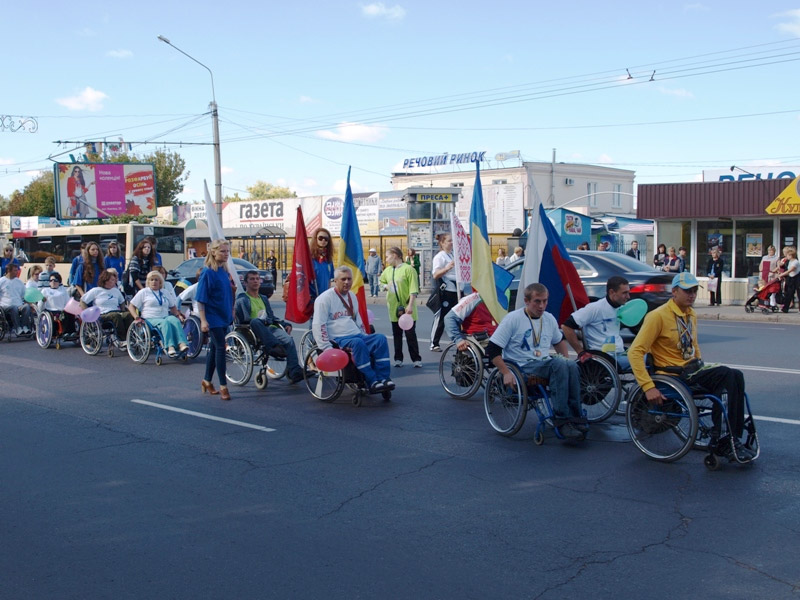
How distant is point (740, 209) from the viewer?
895 inches

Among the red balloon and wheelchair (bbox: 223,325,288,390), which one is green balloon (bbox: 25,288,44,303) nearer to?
wheelchair (bbox: 223,325,288,390)

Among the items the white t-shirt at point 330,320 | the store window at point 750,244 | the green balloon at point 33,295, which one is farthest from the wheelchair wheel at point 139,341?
the store window at point 750,244

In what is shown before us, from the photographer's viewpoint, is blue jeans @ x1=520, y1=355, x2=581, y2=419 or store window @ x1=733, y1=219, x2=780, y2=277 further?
store window @ x1=733, y1=219, x2=780, y2=277

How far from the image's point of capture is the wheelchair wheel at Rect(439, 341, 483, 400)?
30.9 ft

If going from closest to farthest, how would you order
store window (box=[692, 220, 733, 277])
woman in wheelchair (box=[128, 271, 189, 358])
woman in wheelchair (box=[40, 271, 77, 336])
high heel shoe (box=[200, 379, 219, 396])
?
high heel shoe (box=[200, 379, 219, 396]), woman in wheelchair (box=[128, 271, 189, 358]), woman in wheelchair (box=[40, 271, 77, 336]), store window (box=[692, 220, 733, 277])

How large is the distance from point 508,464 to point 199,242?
125 feet

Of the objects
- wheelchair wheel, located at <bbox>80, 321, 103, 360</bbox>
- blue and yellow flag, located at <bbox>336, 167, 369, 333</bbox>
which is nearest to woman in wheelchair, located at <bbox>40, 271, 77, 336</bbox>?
wheelchair wheel, located at <bbox>80, 321, 103, 360</bbox>

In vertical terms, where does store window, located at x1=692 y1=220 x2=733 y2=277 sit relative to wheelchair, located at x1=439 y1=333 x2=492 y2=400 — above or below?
above

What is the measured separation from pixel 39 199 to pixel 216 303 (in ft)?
259

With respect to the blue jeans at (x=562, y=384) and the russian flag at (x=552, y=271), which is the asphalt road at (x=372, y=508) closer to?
the blue jeans at (x=562, y=384)

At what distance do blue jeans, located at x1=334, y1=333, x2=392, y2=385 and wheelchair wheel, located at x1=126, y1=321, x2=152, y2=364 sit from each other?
4820 millimetres

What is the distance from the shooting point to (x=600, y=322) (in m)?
8.24

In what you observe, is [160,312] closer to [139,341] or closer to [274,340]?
[139,341]

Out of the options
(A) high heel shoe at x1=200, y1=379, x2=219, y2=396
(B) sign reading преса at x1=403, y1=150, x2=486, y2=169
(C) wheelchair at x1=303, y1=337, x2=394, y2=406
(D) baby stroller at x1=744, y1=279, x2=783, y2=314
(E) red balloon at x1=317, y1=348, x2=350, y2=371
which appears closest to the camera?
(E) red balloon at x1=317, y1=348, x2=350, y2=371
